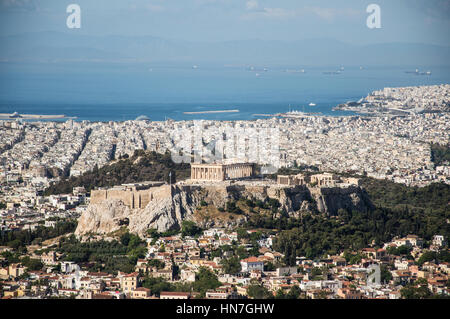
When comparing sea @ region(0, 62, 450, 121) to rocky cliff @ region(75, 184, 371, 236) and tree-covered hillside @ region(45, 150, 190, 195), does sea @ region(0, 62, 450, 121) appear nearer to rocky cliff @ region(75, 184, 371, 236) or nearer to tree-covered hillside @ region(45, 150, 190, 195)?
tree-covered hillside @ region(45, 150, 190, 195)

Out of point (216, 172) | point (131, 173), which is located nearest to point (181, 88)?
point (131, 173)

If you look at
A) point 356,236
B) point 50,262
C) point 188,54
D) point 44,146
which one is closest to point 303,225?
point 356,236

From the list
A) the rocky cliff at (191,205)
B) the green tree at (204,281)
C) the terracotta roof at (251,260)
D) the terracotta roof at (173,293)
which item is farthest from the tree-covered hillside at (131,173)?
the terracotta roof at (173,293)

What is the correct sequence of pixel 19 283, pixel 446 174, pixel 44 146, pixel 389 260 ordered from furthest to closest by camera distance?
pixel 44 146 < pixel 446 174 < pixel 389 260 < pixel 19 283

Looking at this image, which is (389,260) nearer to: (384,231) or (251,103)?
(384,231)

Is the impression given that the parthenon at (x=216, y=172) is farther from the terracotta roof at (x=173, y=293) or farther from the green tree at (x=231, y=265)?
the terracotta roof at (x=173, y=293)

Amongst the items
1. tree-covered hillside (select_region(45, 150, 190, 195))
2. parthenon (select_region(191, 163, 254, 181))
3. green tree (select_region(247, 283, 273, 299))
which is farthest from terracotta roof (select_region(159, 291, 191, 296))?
tree-covered hillside (select_region(45, 150, 190, 195))
